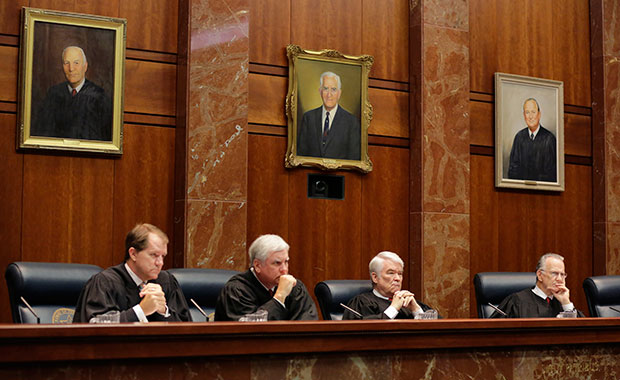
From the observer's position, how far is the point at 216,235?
20.4 feet

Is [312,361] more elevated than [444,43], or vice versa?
[444,43]

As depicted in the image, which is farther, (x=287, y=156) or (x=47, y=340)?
(x=287, y=156)

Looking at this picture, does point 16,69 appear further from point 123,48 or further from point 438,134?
point 438,134

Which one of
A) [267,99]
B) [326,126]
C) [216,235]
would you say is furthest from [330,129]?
[216,235]

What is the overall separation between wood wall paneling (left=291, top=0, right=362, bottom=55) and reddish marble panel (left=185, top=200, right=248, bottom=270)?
1.61 meters

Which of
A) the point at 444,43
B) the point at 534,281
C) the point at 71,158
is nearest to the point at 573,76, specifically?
the point at 444,43

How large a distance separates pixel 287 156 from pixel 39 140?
1.96 m

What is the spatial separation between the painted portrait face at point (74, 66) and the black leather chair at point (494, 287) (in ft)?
10.5

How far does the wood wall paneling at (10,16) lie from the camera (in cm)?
582

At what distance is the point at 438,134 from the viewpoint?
721 cm

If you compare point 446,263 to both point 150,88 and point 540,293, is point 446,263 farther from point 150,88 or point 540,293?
point 150,88

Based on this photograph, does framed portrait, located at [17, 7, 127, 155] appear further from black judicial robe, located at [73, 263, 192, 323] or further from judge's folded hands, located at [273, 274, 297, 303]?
judge's folded hands, located at [273, 274, 297, 303]

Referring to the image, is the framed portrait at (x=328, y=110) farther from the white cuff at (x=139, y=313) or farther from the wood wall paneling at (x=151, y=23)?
the white cuff at (x=139, y=313)

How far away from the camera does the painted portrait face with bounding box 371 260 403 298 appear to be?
209 inches
